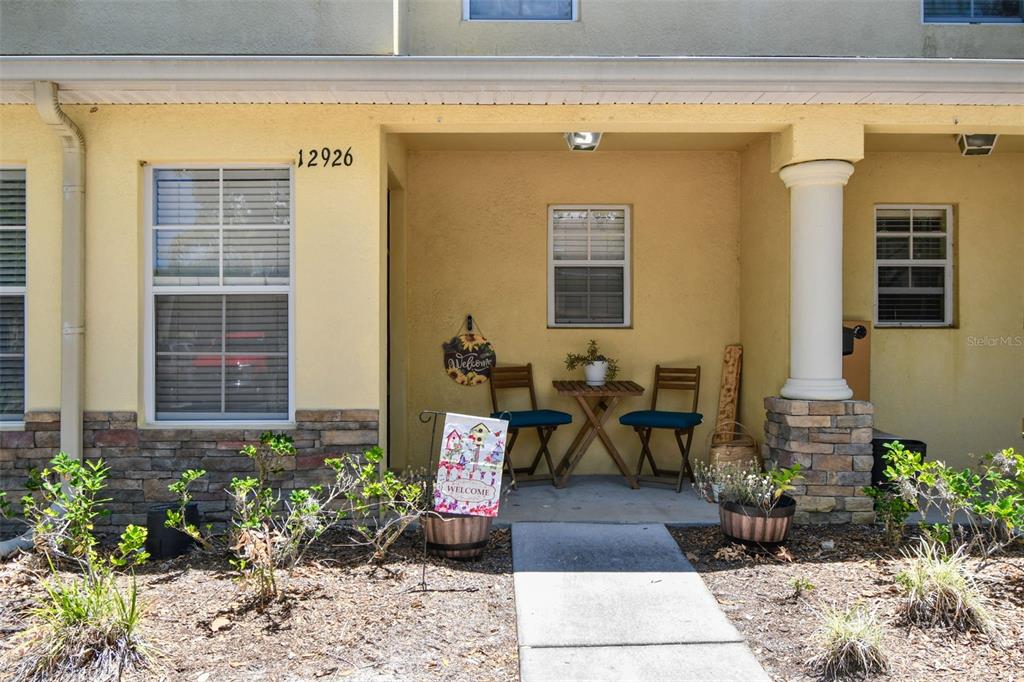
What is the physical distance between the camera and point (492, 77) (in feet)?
15.8

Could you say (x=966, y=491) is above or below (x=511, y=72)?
below

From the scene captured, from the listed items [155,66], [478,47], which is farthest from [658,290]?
[155,66]

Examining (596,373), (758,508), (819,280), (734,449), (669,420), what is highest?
(819,280)

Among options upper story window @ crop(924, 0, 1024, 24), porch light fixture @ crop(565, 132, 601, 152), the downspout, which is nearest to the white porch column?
porch light fixture @ crop(565, 132, 601, 152)

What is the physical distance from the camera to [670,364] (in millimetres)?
7133

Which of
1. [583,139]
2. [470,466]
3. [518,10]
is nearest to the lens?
[470,466]

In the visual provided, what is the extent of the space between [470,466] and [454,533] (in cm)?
42

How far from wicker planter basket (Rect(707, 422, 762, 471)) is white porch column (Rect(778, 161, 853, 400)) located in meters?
1.00

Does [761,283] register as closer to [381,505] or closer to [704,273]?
[704,273]

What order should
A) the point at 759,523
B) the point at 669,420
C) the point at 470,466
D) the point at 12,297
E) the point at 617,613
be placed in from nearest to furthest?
the point at 617,613 → the point at 470,466 → the point at 759,523 → the point at 12,297 → the point at 669,420

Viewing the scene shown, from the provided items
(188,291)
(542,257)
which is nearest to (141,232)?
(188,291)

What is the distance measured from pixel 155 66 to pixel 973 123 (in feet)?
17.9

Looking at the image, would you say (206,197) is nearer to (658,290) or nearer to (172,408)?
(172,408)

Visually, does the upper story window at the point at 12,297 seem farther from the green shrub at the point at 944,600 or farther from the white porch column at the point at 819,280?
the green shrub at the point at 944,600
